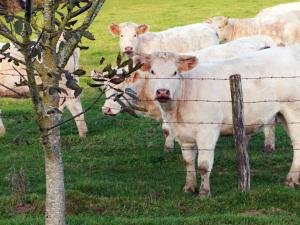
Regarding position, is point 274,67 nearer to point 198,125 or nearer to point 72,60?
point 198,125

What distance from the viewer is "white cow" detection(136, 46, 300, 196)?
847cm

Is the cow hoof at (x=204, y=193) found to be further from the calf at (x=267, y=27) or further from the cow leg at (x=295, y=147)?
the calf at (x=267, y=27)

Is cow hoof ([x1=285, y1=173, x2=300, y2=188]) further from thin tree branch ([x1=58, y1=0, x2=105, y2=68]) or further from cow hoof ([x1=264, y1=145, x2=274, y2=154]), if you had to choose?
thin tree branch ([x1=58, y1=0, x2=105, y2=68])

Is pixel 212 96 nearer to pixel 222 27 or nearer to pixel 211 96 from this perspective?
pixel 211 96

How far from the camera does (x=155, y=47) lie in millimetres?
16453

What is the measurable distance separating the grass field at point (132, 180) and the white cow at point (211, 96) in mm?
581

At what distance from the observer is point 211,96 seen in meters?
8.61

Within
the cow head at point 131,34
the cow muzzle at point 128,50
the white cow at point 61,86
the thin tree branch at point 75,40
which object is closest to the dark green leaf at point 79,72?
the thin tree branch at point 75,40

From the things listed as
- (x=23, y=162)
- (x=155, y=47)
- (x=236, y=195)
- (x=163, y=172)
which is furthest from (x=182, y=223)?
(x=155, y=47)

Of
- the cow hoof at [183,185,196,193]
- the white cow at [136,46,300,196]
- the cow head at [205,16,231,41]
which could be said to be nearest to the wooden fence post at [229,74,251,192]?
the white cow at [136,46,300,196]

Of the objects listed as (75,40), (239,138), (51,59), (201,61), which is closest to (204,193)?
(239,138)

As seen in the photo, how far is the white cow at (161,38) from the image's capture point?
53.6 ft

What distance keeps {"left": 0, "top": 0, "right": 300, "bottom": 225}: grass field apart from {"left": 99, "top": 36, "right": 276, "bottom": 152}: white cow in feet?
0.93

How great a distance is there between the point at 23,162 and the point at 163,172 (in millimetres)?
2278
